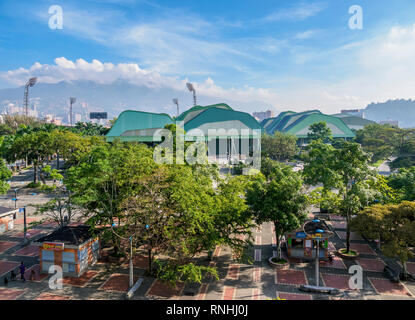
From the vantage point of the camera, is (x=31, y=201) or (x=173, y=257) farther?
(x=31, y=201)

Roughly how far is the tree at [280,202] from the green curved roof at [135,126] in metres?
50.4

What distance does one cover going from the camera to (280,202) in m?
18.4

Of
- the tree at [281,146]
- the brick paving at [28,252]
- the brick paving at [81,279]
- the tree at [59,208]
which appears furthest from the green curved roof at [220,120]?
the brick paving at [81,279]

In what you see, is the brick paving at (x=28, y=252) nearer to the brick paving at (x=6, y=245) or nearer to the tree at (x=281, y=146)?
the brick paving at (x=6, y=245)

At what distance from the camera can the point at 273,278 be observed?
17.9 meters

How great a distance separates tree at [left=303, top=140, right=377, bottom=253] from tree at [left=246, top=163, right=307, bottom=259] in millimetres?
3107

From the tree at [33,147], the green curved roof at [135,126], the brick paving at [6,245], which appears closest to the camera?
the brick paving at [6,245]

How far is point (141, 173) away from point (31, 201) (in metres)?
24.5

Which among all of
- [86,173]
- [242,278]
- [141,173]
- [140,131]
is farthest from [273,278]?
[140,131]

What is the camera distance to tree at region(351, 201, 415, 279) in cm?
1603

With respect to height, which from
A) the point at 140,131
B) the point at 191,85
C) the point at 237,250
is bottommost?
the point at 237,250

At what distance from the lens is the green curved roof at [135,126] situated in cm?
6870

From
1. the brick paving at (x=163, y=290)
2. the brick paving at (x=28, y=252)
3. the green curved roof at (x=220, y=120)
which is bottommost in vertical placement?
the brick paving at (x=163, y=290)

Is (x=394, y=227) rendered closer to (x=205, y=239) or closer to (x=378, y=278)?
(x=378, y=278)
